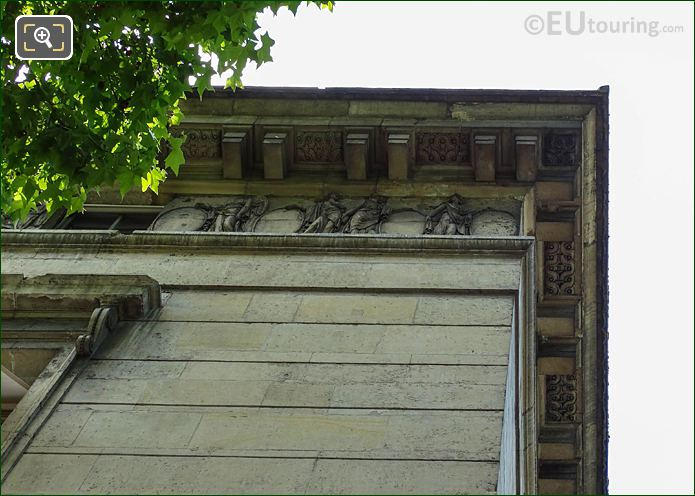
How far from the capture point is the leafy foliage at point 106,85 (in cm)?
1178

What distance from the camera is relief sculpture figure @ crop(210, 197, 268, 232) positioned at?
15.8 meters

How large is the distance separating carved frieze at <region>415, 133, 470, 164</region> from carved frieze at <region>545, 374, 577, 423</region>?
11.6 feet

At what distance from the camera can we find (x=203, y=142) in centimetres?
1709

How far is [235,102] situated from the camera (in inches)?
677

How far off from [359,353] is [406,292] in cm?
158

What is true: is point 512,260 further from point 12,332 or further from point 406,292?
point 12,332

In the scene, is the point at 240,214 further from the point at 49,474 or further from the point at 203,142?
the point at 49,474

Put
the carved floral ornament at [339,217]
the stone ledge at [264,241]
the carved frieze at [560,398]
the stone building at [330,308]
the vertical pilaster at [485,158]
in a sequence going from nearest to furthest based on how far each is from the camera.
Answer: the stone building at [330,308] → the stone ledge at [264,241] → the carved floral ornament at [339,217] → the vertical pilaster at [485,158] → the carved frieze at [560,398]

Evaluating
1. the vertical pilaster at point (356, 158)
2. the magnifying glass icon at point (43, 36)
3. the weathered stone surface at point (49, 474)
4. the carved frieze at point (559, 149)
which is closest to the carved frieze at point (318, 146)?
the vertical pilaster at point (356, 158)

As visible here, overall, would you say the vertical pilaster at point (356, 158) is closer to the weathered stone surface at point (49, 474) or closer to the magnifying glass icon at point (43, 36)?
the magnifying glass icon at point (43, 36)

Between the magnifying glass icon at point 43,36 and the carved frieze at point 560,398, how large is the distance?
9.01m

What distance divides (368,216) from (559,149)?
2.87 meters

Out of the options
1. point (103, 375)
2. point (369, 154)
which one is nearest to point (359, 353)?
point (103, 375)

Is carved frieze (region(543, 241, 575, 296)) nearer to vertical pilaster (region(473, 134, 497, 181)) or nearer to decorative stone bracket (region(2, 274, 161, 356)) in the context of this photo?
vertical pilaster (region(473, 134, 497, 181))
